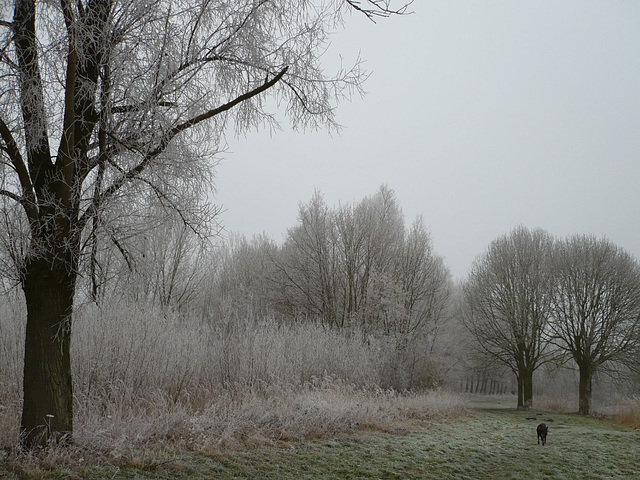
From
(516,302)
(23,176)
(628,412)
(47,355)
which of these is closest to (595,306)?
(516,302)

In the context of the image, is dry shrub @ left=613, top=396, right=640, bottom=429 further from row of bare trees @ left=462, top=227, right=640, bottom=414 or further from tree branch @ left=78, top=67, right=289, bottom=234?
tree branch @ left=78, top=67, right=289, bottom=234

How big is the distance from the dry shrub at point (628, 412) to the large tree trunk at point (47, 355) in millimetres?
18582

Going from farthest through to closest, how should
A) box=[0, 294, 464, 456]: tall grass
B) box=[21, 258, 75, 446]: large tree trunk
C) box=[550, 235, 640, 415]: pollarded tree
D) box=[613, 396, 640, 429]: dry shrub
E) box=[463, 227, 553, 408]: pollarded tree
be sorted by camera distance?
box=[463, 227, 553, 408]: pollarded tree, box=[550, 235, 640, 415]: pollarded tree, box=[613, 396, 640, 429]: dry shrub, box=[0, 294, 464, 456]: tall grass, box=[21, 258, 75, 446]: large tree trunk

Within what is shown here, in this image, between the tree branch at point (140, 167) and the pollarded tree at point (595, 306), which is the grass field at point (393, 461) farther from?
the pollarded tree at point (595, 306)

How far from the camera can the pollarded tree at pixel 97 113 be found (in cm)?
456

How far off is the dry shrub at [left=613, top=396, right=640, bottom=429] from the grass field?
9.32m

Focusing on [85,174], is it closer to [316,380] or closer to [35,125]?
[35,125]

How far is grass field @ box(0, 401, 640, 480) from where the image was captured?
179 inches

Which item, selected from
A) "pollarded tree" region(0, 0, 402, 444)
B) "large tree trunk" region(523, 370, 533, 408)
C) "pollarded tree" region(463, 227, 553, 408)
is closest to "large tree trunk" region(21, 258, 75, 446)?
"pollarded tree" region(0, 0, 402, 444)

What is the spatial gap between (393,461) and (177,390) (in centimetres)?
421

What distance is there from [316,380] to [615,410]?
15894 mm

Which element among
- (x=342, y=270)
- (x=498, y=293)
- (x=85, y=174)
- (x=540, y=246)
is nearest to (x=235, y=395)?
(x=85, y=174)

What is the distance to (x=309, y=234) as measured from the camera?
23172 mm

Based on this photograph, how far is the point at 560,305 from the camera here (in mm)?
22234
